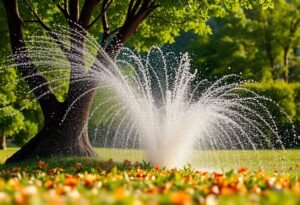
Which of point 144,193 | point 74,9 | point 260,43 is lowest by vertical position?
point 144,193

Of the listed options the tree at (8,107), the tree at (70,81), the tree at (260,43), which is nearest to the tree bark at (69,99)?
the tree at (70,81)

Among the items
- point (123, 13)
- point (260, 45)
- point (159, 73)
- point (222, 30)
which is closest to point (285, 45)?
point (260, 45)

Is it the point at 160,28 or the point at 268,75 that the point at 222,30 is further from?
the point at 160,28

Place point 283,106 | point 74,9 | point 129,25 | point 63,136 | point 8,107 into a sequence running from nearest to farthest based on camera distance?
point 63,136 → point 129,25 → point 74,9 → point 8,107 → point 283,106

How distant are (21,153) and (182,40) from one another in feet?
174

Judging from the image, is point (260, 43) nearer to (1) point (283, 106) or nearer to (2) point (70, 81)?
(1) point (283, 106)

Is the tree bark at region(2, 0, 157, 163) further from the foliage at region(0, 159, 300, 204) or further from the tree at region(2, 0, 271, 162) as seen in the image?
the foliage at region(0, 159, 300, 204)

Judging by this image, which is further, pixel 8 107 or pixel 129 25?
pixel 8 107

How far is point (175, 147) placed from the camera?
11.0m

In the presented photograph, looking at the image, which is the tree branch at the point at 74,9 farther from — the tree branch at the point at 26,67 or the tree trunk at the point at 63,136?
the tree trunk at the point at 63,136

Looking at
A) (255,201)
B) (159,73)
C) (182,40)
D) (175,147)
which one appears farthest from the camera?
(182,40)

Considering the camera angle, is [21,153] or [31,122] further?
[31,122]

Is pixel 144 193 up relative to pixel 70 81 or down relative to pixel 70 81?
down

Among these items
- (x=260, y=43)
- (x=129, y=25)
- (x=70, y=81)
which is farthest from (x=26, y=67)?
(x=260, y=43)
